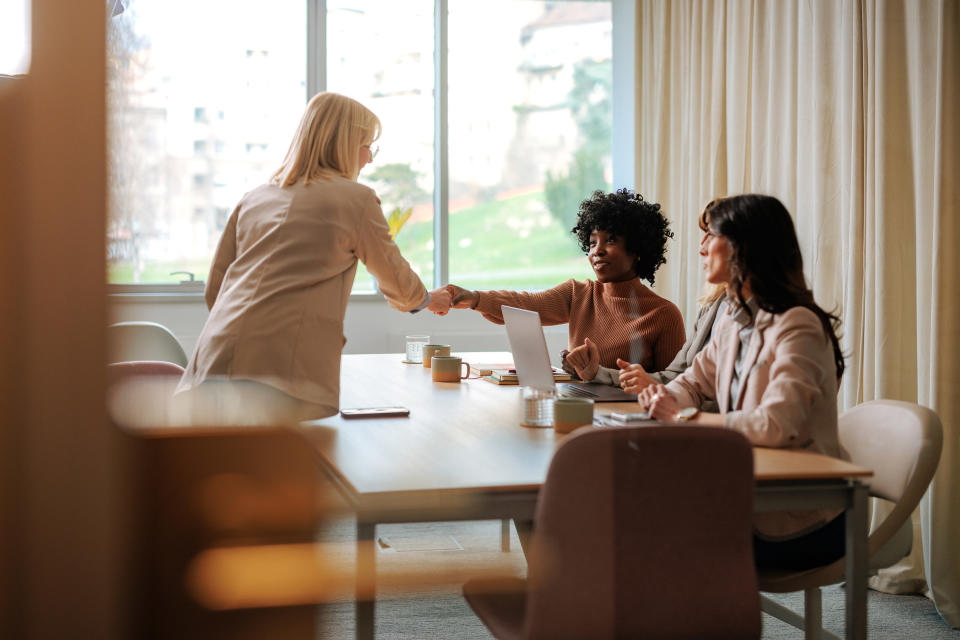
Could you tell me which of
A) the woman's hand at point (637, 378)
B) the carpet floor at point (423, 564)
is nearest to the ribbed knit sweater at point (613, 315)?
the woman's hand at point (637, 378)

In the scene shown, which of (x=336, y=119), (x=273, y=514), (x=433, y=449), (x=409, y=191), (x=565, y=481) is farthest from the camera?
(x=409, y=191)

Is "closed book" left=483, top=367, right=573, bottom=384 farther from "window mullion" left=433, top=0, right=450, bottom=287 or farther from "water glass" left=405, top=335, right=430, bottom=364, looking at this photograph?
"window mullion" left=433, top=0, right=450, bottom=287

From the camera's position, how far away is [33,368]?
396mm

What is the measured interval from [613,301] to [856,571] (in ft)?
4.61

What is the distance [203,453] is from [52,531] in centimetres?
8

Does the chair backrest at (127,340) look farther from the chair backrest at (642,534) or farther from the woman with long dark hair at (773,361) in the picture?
the woman with long dark hair at (773,361)

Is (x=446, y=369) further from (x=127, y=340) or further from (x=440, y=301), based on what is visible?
(x=127, y=340)

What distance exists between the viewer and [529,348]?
2479 mm

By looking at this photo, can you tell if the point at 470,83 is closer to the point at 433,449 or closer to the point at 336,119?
the point at 336,119

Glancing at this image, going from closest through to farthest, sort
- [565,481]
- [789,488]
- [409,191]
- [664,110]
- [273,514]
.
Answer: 1. [273,514]
2. [565,481]
3. [789,488]
4. [664,110]
5. [409,191]

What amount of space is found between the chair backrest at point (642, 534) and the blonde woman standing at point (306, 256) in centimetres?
56

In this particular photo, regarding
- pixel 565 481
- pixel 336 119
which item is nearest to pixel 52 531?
pixel 565 481

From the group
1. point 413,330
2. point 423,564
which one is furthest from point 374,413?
point 413,330

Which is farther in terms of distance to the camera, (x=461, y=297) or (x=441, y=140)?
(x=441, y=140)
